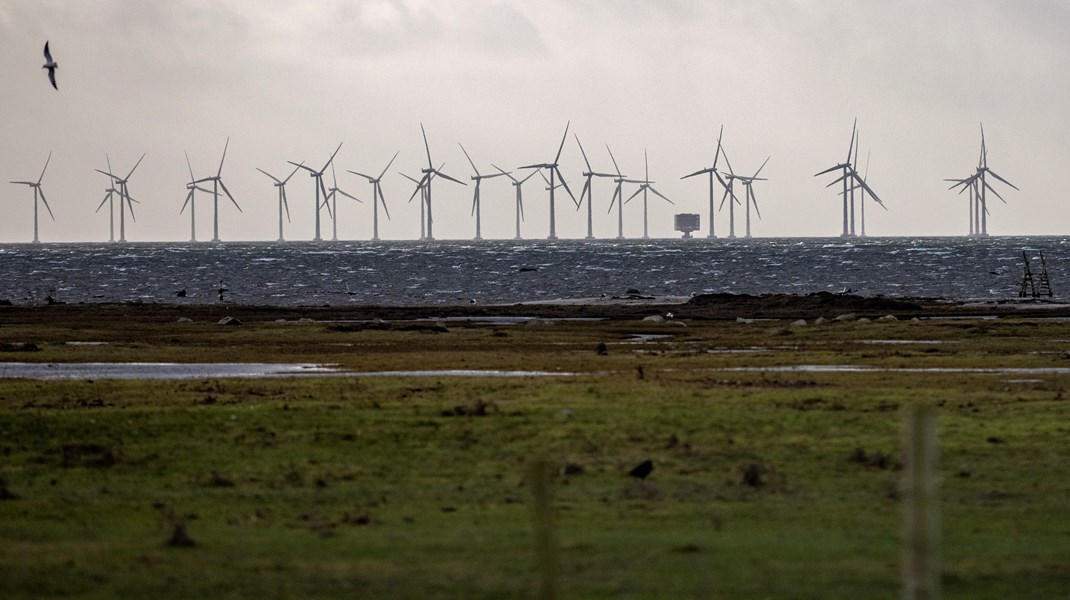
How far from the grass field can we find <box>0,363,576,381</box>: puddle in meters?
1.94

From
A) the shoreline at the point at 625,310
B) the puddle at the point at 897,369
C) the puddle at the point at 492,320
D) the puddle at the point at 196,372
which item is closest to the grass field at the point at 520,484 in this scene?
the puddle at the point at 897,369

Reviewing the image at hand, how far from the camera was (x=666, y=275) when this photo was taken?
176 meters

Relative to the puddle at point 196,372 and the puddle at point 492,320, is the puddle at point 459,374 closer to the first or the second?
the puddle at point 196,372

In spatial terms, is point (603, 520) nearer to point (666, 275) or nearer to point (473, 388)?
point (473, 388)

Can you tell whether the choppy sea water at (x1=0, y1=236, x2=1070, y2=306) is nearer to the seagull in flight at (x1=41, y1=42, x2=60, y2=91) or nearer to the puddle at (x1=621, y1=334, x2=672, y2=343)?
the puddle at (x1=621, y1=334, x2=672, y2=343)

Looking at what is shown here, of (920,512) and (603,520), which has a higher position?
(920,512)

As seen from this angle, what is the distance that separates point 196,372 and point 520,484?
24.1 metres

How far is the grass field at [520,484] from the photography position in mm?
18031

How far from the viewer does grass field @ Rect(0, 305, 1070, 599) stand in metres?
18.0

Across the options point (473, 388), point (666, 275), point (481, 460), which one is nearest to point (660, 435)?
point (481, 460)

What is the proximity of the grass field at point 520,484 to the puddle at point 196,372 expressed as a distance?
1941 millimetres

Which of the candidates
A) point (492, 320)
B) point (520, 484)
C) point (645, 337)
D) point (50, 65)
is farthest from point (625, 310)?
point (520, 484)

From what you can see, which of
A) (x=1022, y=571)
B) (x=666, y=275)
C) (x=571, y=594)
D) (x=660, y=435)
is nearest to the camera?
(x=571, y=594)

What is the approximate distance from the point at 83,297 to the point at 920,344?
287 ft
